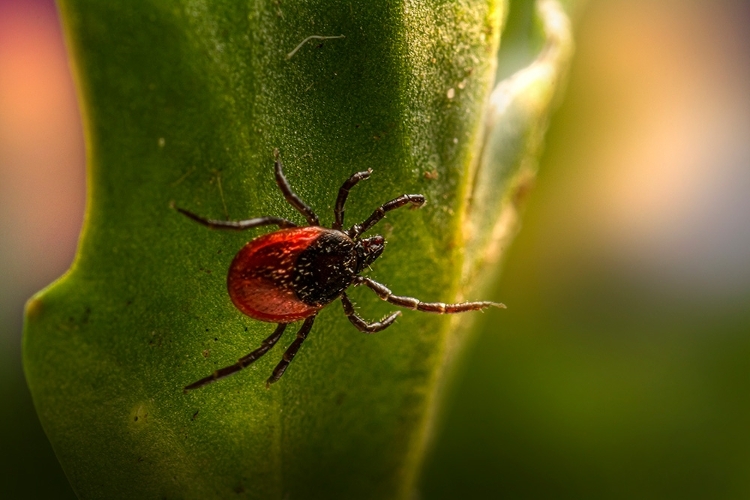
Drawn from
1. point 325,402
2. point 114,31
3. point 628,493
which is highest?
point 114,31

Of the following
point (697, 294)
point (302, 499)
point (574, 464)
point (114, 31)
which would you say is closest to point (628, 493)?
point (574, 464)

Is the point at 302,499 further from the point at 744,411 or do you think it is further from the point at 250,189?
the point at 744,411

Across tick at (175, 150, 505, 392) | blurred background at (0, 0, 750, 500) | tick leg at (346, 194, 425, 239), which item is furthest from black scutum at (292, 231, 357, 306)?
blurred background at (0, 0, 750, 500)

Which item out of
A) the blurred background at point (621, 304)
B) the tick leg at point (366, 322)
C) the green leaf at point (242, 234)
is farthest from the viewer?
the blurred background at point (621, 304)

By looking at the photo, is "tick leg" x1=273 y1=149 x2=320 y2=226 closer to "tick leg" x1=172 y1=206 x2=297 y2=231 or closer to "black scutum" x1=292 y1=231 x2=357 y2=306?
"tick leg" x1=172 y1=206 x2=297 y2=231

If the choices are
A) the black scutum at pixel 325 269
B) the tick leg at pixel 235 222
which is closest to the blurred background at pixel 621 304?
the black scutum at pixel 325 269

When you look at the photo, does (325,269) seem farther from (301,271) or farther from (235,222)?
(235,222)

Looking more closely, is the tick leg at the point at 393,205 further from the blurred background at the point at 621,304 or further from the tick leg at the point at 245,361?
the blurred background at the point at 621,304
